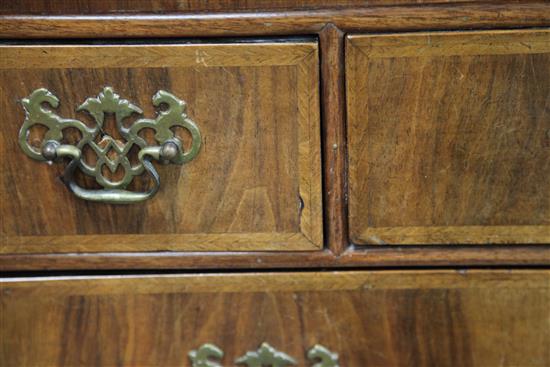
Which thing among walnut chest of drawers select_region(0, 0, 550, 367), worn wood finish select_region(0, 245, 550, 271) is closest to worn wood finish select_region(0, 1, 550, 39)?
walnut chest of drawers select_region(0, 0, 550, 367)

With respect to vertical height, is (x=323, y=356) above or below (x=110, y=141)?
below

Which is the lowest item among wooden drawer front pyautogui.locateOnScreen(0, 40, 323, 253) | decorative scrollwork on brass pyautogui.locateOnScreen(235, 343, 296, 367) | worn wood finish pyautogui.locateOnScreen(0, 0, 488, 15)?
decorative scrollwork on brass pyautogui.locateOnScreen(235, 343, 296, 367)

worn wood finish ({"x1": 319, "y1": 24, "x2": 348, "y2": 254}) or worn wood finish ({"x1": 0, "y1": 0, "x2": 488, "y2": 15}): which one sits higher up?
worn wood finish ({"x1": 0, "y1": 0, "x2": 488, "y2": 15})

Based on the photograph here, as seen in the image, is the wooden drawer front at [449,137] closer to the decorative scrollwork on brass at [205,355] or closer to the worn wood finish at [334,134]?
the worn wood finish at [334,134]

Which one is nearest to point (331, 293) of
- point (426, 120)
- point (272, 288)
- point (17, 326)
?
point (272, 288)

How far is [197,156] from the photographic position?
48 centimetres

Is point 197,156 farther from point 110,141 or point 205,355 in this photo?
point 205,355

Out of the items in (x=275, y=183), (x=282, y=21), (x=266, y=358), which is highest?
(x=282, y=21)

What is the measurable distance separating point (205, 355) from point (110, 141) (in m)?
0.20

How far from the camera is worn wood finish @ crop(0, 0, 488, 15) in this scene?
46cm

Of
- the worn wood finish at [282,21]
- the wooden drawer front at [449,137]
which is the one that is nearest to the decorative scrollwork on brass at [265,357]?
the wooden drawer front at [449,137]

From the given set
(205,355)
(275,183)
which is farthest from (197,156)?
(205,355)

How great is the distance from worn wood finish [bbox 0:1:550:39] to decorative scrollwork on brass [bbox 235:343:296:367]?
0.26 m

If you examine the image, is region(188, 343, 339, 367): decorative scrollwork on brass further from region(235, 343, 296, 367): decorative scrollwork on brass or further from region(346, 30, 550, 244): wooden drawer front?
region(346, 30, 550, 244): wooden drawer front
